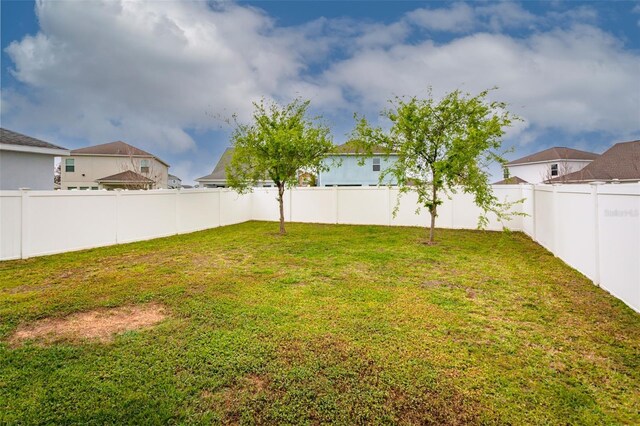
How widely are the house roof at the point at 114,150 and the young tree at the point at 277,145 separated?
66.3 feet

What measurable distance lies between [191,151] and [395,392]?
25.6m

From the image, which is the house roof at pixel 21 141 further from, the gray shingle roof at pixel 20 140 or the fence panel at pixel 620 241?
the fence panel at pixel 620 241

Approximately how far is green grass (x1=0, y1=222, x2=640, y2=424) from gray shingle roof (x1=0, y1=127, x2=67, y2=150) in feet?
22.4

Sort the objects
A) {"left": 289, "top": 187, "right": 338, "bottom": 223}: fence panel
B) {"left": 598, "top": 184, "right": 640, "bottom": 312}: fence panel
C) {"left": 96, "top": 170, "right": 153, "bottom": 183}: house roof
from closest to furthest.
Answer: {"left": 598, "top": 184, "right": 640, "bottom": 312}: fence panel
{"left": 289, "top": 187, "right": 338, "bottom": 223}: fence panel
{"left": 96, "top": 170, "right": 153, "bottom": 183}: house roof

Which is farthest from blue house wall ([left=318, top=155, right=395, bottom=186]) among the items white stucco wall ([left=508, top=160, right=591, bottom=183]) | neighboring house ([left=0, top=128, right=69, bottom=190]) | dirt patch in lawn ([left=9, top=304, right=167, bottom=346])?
dirt patch in lawn ([left=9, top=304, right=167, bottom=346])

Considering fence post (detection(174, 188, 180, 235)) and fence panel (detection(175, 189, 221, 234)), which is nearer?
fence post (detection(174, 188, 180, 235))

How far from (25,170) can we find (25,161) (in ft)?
1.06

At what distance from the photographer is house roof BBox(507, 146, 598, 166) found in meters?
29.4

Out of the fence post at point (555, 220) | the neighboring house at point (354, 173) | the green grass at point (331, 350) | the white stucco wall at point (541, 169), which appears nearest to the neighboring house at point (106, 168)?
the neighboring house at point (354, 173)

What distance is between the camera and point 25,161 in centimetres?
1134

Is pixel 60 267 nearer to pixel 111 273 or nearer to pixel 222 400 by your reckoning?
pixel 111 273

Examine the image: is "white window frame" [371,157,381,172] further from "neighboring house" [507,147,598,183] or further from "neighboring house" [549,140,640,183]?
"neighboring house" [507,147,598,183]

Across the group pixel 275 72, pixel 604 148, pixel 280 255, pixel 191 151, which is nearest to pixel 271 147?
pixel 280 255

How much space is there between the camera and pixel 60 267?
273 inches
